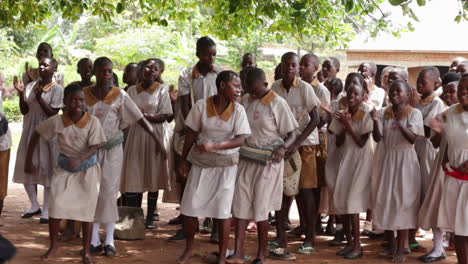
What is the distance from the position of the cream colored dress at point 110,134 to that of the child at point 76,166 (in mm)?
282

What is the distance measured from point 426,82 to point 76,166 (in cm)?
350

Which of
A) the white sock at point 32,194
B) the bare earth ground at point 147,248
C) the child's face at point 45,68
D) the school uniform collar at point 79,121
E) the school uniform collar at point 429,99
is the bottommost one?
the bare earth ground at point 147,248

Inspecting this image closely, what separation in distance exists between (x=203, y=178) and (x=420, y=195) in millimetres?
2172

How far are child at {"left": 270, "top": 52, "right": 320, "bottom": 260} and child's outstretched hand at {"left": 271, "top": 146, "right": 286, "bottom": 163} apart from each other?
266 millimetres

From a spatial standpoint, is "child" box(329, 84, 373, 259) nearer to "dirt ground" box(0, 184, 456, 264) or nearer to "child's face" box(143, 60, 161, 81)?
"dirt ground" box(0, 184, 456, 264)

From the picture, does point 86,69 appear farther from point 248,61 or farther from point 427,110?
point 427,110

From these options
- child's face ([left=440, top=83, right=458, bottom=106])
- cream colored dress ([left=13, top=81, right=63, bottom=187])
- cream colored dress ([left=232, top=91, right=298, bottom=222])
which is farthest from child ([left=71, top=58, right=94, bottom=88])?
child's face ([left=440, top=83, right=458, bottom=106])

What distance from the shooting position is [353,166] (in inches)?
277

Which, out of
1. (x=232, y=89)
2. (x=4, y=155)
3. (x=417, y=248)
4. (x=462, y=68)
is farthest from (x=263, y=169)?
(x=4, y=155)

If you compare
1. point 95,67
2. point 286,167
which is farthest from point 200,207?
point 95,67

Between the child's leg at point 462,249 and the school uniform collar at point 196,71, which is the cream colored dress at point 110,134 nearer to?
the school uniform collar at point 196,71

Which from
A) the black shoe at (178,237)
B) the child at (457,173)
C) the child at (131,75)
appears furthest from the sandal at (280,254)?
the child at (131,75)

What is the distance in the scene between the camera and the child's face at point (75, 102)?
632 centimetres

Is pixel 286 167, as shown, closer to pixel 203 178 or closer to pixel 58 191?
pixel 203 178
